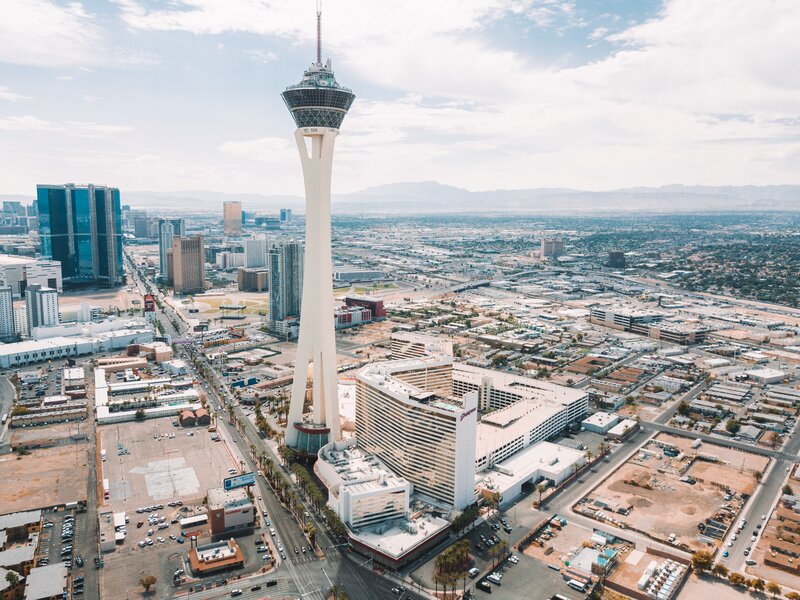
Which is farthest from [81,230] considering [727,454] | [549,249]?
[549,249]

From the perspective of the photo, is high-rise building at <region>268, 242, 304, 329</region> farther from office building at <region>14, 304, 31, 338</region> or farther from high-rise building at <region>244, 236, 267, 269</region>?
high-rise building at <region>244, 236, 267, 269</region>

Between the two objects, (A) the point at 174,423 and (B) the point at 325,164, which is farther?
(A) the point at 174,423

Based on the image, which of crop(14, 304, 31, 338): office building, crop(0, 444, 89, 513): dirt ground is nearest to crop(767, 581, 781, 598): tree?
crop(0, 444, 89, 513): dirt ground

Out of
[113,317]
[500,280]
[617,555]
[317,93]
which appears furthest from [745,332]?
[113,317]

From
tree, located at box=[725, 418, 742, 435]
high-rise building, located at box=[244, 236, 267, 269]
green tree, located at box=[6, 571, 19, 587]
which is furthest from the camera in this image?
high-rise building, located at box=[244, 236, 267, 269]

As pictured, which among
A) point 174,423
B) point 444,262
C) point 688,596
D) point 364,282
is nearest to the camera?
point 688,596

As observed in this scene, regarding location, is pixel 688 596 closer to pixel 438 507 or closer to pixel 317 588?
pixel 438 507

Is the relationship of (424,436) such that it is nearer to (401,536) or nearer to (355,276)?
(401,536)

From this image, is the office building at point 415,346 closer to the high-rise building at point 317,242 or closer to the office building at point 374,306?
the high-rise building at point 317,242
